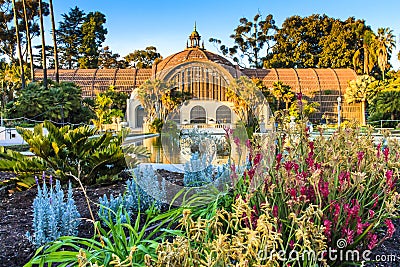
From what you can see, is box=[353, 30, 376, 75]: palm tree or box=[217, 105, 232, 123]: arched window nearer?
box=[217, 105, 232, 123]: arched window

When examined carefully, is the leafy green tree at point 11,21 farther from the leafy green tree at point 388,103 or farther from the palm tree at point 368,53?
the palm tree at point 368,53

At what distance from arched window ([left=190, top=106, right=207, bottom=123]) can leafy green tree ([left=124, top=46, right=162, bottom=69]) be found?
3377cm

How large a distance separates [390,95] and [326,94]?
691 cm

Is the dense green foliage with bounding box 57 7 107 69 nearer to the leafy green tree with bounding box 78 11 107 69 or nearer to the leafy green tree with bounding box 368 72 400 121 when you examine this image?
the leafy green tree with bounding box 78 11 107 69

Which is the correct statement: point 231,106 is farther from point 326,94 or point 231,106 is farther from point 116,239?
point 326,94

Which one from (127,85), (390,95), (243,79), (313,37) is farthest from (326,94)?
(243,79)

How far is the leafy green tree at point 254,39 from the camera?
39.3 m

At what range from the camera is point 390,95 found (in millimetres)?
23203

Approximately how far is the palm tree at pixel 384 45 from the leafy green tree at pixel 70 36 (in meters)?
28.1

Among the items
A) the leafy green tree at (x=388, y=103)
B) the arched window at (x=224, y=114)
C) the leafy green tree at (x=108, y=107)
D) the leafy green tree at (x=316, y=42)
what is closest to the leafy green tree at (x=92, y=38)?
the leafy green tree at (x=108, y=107)

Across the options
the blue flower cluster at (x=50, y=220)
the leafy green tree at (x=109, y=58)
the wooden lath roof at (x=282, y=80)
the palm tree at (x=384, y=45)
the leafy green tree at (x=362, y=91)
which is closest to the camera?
the blue flower cluster at (x=50, y=220)

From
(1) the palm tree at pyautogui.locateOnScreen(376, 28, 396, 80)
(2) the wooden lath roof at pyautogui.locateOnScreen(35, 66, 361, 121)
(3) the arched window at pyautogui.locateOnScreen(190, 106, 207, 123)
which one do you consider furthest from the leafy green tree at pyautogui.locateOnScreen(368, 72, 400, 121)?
(3) the arched window at pyautogui.locateOnScreen(190, 106, 207, 123)

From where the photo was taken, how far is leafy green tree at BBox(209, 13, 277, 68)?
39281 mm

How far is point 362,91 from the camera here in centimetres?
2630
